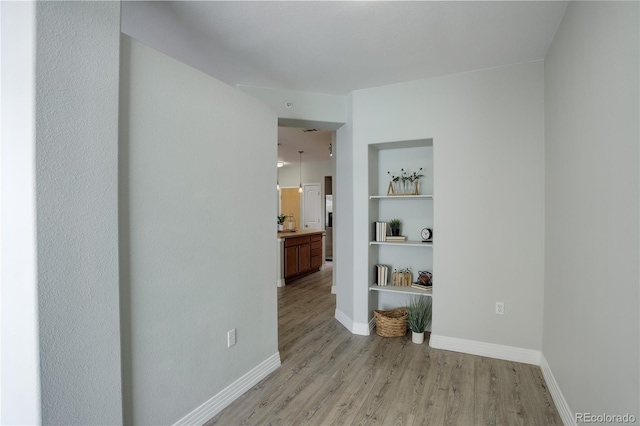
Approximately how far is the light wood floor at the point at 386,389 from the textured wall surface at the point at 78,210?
3.35 feet

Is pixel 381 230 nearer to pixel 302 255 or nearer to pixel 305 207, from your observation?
pixel 302 255

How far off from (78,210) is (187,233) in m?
0.66

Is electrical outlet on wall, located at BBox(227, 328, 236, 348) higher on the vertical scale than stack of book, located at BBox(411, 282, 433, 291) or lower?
lower

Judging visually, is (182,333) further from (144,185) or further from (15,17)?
(15,17)

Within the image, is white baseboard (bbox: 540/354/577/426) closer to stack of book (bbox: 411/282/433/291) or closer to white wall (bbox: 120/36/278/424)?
stack of book (bbox: 411/282/433/291)

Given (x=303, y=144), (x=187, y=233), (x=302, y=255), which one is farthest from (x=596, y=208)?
(x=303, y=144)

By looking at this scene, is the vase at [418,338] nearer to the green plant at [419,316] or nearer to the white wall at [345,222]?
the green plant at [419,316]

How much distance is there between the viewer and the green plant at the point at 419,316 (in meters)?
3.23

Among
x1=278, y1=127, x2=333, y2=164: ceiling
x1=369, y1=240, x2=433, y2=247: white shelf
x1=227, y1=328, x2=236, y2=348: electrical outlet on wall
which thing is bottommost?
x1=227, y1=328, x2=236, y2=348: electrical outlet on wall

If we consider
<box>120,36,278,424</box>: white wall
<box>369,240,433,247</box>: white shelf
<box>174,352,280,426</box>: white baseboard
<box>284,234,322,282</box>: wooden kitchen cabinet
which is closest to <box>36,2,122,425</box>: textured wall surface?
<box>120,36,278,424</box>: white wall

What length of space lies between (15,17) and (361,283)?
3.21m

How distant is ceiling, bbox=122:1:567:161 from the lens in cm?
206

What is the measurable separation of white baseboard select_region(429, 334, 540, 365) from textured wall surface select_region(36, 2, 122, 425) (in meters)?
2.71

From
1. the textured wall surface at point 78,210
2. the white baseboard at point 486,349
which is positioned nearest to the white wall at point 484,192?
the white baseboard at point 486,349
